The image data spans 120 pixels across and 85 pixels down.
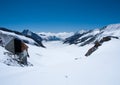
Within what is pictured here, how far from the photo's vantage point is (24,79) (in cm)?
1195

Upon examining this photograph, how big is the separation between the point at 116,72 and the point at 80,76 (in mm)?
2640

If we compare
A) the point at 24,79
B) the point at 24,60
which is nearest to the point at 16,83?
the point at 24,79

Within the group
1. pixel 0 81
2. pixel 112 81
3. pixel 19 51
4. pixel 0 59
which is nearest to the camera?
pixel 112 81

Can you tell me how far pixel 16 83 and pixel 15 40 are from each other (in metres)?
28.4

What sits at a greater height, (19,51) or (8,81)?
(19,51)

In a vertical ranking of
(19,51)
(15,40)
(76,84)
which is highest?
(15,40)

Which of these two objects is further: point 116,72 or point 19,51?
point 19,51

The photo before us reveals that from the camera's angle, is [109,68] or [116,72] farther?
[109,68]

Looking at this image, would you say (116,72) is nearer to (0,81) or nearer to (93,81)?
(93,81)

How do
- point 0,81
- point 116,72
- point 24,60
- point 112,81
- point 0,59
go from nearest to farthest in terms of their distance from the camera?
point 112,81
point 116,72
point 0,81
point 0,59
point 24,60

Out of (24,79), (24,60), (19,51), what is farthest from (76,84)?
(19,51)

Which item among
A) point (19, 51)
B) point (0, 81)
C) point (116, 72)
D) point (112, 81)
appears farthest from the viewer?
point (19, 51)

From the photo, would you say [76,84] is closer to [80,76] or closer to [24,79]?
[80,76]

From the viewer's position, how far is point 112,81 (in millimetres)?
9781
